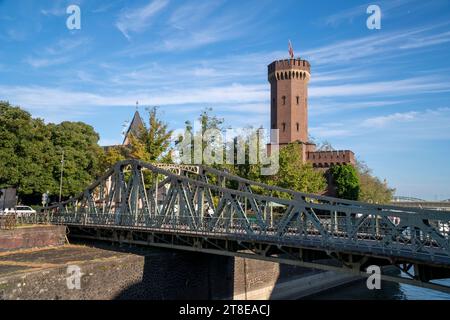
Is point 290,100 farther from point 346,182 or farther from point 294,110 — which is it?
point 346,182

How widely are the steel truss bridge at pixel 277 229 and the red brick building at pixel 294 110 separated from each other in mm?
34063

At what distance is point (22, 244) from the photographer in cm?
2556

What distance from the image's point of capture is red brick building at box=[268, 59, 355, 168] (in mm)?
61938

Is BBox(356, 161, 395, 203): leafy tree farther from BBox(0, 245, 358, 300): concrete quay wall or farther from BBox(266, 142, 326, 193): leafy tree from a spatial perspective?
BBox(0, 245, 358, 300): concrete quay wall

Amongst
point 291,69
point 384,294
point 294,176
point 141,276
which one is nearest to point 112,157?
point 141,276

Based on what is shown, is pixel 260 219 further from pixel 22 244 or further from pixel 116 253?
pixel 22 244

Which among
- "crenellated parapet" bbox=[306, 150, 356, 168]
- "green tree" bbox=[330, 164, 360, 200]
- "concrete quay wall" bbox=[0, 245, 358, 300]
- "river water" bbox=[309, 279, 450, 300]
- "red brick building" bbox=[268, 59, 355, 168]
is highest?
"red brick building" bbox=[268, 59, 355, 168]

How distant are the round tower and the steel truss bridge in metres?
34.0

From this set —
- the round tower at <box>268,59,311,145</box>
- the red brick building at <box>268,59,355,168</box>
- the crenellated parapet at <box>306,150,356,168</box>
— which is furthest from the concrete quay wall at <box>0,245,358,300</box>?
the round tower at <box>268,59,311,145</box>

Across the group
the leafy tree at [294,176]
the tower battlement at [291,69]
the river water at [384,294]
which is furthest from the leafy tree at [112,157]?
the tower battlement at [291,69]
